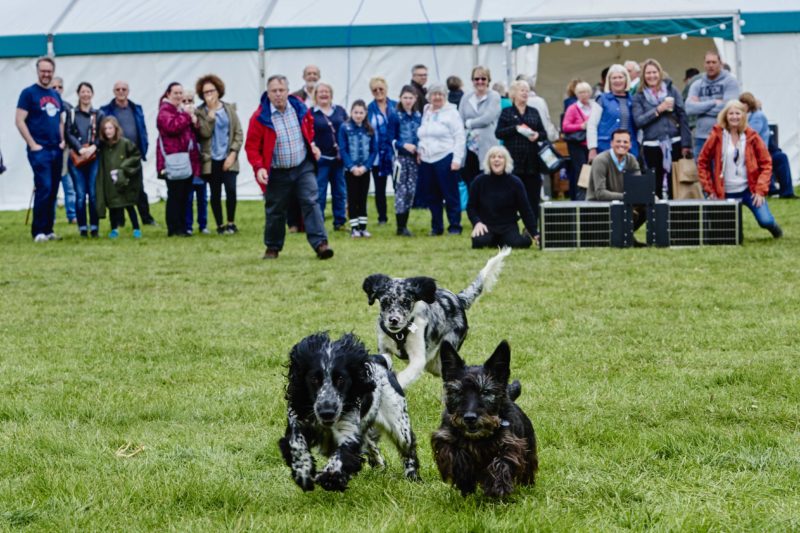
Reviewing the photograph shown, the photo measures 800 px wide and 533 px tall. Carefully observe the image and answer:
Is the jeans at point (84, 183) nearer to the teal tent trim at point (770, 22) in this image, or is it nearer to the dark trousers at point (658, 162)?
the dark trousers at point (658, 162)

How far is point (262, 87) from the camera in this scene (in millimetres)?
22188

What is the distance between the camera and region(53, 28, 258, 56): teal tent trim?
21.9 m

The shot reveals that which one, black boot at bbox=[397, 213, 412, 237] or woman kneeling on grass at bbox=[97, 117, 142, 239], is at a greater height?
woman kneeling on grass at bbox=[97, 117, 142, 239]

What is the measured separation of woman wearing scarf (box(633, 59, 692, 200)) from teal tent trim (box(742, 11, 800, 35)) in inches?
252

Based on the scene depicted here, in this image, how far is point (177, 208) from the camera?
634 inches

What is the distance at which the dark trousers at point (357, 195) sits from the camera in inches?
619

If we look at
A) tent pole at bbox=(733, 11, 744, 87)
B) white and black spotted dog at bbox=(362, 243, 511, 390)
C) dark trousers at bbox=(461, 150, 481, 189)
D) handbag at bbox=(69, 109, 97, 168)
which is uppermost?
tent pole at bbox=(733, 11, 744, 87)

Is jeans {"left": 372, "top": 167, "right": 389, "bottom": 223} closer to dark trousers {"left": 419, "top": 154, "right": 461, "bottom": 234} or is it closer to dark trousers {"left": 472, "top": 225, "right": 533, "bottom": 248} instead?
dark trousers {"left": 419, "top": 154, "right": 461, "bottom": 234}

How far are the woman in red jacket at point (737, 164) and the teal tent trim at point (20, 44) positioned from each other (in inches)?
519

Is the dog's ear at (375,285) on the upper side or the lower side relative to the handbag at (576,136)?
lower

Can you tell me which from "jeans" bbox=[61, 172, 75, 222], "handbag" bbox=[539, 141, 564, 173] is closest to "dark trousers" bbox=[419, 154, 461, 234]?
"handbag" bbox=[539, 141, 564, 173]

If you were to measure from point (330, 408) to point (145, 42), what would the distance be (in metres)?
18.9

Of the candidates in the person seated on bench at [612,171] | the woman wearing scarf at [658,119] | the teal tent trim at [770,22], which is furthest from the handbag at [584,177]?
the teal tent trim at [770,22]

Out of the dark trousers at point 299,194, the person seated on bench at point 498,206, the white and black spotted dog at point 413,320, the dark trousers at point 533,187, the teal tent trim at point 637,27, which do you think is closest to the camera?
the white and black spotted dog at point 413,320
